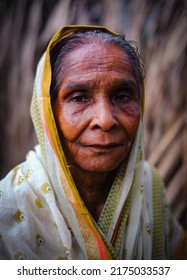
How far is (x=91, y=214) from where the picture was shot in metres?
1.28

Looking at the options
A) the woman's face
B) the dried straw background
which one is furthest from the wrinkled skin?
the dried straw background

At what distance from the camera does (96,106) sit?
111 centimetres

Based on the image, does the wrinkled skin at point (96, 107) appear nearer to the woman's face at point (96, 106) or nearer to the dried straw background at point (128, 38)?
the woman's face at point (96, 106)

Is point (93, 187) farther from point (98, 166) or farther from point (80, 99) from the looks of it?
point (80, 99)

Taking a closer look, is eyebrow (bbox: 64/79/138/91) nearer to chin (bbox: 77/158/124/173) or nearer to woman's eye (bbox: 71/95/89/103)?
woman's eye (bbox: 71/95/89/103)

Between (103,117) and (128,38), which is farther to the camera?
(128,38)

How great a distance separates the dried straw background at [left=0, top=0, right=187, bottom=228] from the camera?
1.36 m

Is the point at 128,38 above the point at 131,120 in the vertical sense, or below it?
above

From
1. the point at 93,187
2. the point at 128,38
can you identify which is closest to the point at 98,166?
the point at 93,187

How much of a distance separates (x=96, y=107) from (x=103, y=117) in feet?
0.16

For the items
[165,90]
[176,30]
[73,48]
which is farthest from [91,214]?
[176,30]

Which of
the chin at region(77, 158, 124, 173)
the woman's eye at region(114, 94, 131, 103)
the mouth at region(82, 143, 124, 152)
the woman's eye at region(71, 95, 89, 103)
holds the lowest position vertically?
the chin at region(77, 158, 124, 173)

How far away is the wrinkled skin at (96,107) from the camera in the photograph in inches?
43.4

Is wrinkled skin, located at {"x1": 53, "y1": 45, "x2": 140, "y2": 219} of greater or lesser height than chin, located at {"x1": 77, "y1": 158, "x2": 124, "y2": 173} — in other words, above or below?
above
